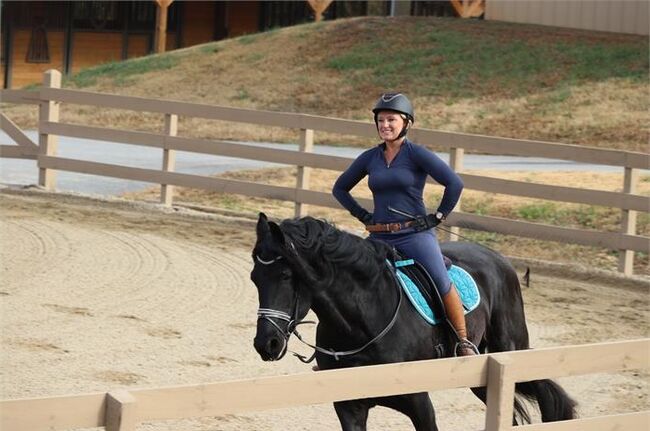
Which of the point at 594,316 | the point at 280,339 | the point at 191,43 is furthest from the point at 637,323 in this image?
the point at 191,43

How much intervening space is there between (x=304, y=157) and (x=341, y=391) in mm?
10239

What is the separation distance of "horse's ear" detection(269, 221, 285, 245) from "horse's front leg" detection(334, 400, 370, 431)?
3.05ft

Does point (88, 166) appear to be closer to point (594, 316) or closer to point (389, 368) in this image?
point (594, 316)

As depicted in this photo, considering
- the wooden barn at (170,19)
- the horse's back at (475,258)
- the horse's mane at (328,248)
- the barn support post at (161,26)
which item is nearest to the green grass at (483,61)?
the wooden barn at (170,19)

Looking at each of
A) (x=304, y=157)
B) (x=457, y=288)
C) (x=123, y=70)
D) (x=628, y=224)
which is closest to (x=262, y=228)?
(x=457, y=288)

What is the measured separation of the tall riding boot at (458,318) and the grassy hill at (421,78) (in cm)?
1762

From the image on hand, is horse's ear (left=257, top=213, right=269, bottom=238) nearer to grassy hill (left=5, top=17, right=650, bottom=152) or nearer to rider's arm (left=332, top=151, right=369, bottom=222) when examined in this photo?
rider's arm (left=332, top=151, right=369, bottom=222)

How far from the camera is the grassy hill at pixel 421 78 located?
26.3 meters

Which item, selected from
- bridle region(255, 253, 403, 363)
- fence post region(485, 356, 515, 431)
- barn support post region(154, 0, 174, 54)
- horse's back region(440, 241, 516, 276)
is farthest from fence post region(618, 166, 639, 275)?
barn support post region(154, 0, 174, 54)

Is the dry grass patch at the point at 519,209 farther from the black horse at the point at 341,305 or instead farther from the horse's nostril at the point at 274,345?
the horse's nostril at the point at 274,345

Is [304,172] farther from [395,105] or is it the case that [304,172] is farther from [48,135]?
[395,105]

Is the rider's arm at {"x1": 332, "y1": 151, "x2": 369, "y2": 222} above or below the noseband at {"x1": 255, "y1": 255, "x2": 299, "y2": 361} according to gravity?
above

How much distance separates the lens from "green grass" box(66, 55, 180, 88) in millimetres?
31573

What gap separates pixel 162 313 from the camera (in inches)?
438
